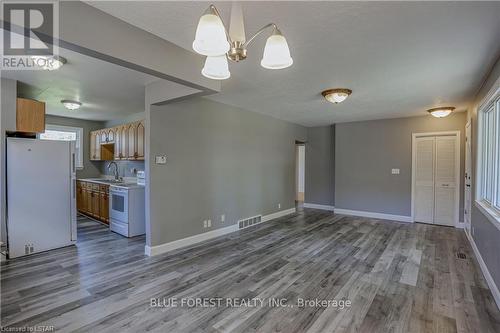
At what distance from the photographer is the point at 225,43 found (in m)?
1.36

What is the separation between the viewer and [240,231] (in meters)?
5.14

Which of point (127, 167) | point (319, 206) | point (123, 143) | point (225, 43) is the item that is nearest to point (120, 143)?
point (123, 143)

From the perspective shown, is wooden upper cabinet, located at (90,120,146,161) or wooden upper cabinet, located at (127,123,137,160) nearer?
wooden upper cabinet, located at (90,120,146,161)

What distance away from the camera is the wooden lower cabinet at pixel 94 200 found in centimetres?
551

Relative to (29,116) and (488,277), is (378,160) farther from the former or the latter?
(29,116)

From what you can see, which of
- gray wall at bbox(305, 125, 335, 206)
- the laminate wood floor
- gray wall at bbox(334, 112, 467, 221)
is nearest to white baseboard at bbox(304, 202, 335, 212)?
gray wall at bbox(305, 125, 335, 206)

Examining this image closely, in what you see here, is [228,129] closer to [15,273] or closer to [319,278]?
[319,278]

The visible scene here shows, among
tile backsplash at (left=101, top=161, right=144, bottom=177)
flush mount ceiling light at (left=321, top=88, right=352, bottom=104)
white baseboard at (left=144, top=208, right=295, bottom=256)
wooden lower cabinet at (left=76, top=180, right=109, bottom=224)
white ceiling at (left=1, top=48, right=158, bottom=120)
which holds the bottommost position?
white baseboard at (left=144, top=208, right=295, bottom=256)

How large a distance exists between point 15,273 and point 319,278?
12.6ft

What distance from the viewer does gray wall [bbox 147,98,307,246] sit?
3906 mm

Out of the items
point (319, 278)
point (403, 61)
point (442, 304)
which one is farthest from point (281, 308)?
point (403, 61)

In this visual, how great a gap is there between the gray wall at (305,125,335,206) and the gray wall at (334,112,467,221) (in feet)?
1.49

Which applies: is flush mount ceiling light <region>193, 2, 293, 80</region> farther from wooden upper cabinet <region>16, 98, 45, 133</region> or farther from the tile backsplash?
the tile backsplash

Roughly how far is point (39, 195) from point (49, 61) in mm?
2156
